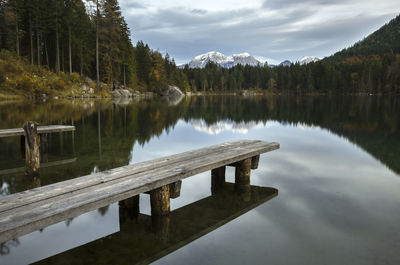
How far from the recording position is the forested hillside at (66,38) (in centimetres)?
5444

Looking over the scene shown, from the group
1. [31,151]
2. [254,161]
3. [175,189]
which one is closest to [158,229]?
[175,189]

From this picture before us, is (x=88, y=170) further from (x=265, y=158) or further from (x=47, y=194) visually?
(x=265, y=158)

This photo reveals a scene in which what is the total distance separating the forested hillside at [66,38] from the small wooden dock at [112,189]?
4658 centimetres

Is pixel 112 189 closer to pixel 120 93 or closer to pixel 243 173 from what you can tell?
pixel 243 173

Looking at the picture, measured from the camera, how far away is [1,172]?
9359 millimetres

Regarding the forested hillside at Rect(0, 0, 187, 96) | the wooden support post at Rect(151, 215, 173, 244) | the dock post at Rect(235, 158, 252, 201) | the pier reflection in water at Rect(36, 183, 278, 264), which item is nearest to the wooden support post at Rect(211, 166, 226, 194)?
the dock post at Rect(235, 158, 252, 201)

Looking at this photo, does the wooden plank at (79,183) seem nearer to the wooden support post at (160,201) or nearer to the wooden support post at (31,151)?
the wooden support post at (160,201)

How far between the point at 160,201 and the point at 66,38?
6350cm

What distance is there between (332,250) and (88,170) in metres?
7.69

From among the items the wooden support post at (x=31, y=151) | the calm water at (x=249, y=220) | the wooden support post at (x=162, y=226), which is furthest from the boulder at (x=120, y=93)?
the wooden support post at (x=162, y=226)

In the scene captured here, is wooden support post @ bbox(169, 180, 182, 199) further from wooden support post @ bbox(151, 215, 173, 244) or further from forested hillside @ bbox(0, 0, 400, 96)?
forested hillside @ bbox(0, 0, 400, 96)

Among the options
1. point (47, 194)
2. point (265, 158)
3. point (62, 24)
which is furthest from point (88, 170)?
point (62, 24)

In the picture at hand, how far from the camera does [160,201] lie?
19.9 feet

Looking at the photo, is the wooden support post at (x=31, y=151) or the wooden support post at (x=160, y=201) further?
the wooden support post at (x=31, y=151)
